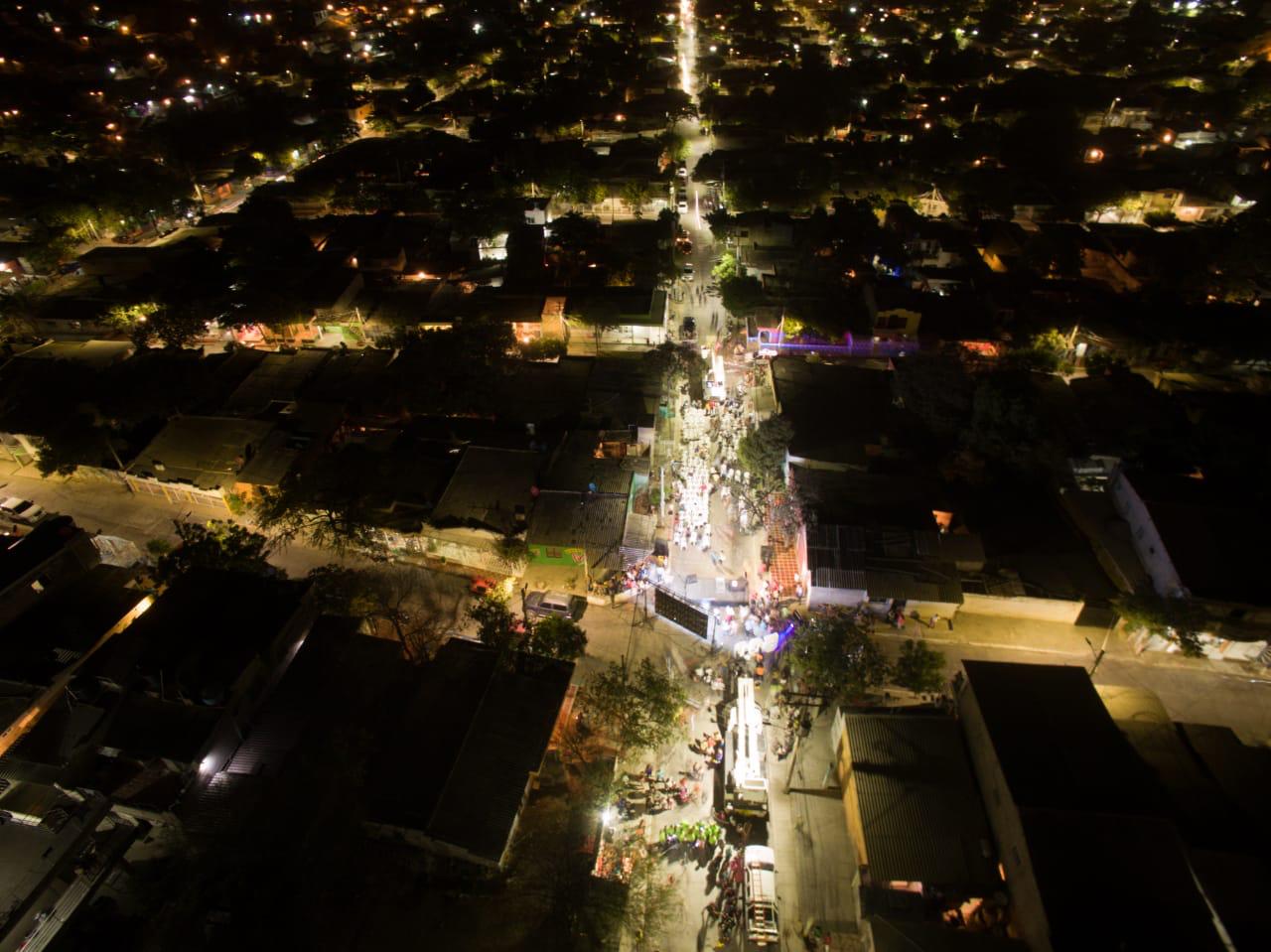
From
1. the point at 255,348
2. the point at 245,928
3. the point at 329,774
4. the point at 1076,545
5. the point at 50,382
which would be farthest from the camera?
the point at 255,348

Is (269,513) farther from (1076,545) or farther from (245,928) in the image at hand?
(1076,545)

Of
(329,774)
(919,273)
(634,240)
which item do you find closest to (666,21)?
(634,240)

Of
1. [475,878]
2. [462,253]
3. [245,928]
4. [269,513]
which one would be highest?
[462,253]

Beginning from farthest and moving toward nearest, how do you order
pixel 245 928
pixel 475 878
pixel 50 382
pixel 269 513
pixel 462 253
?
pixel 462 253 < pixel 50 382 < pixel 269 513 < pixel 475 878 < pixel 245 928

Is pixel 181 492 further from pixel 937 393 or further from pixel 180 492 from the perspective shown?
pixel 937 393

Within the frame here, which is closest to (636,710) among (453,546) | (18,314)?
(453,546)
